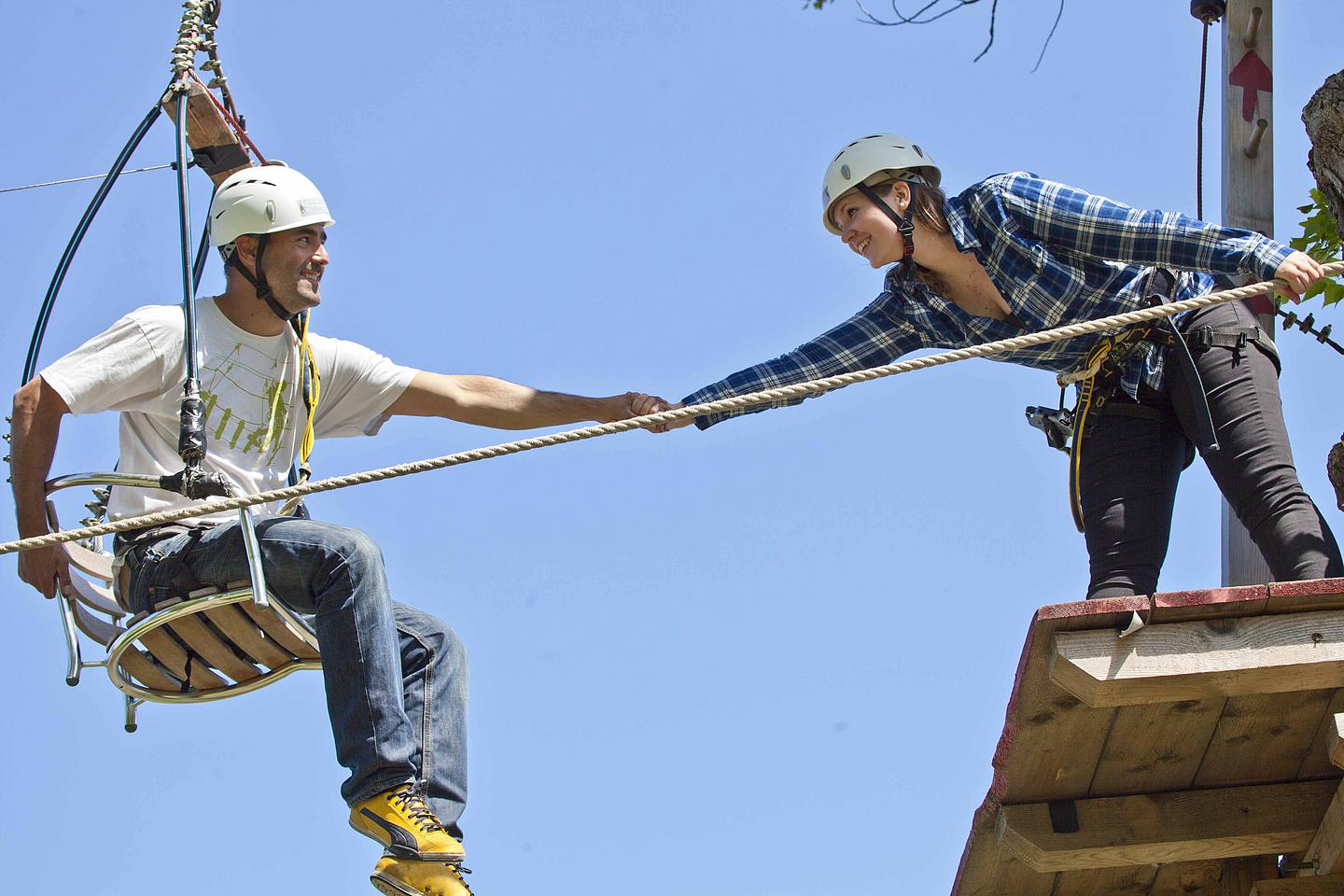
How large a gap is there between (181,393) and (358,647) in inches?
40.2

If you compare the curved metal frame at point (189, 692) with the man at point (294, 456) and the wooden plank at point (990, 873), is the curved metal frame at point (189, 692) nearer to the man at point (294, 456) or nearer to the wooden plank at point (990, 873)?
the man at point (294, 456)

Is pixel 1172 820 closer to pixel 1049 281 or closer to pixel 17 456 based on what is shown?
pixel 1049 281

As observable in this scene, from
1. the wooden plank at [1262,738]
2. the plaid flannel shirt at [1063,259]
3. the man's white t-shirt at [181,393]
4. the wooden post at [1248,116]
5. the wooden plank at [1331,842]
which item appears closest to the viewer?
the wooden plank at [1262,738]

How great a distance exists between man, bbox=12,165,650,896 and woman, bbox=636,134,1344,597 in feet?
4.08

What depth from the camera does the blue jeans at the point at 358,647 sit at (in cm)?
470

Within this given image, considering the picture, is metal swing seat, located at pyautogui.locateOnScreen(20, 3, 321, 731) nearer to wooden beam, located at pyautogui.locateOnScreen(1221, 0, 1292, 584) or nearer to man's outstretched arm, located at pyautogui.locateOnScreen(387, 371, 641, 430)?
man's outstretched arm, located at pyautogui.locateOnScreen(387, 371, 641, 430)

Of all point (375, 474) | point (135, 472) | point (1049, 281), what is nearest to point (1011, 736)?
point (1049, 281)

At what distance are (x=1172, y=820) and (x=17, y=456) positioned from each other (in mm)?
3269

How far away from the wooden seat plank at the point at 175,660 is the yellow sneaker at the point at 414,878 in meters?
1.01

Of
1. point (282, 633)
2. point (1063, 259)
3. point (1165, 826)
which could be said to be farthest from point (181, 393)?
point (1165, 826)

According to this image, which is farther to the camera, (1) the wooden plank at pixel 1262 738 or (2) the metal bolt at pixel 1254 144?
(2) the metal bolt at pixel 1254 144

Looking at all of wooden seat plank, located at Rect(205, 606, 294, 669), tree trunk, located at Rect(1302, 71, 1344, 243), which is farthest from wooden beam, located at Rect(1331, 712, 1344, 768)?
wooden seat plank, located at Rect(205, 606, 294, 669)

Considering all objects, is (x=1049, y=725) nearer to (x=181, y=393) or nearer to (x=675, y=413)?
(x=675, y=413)

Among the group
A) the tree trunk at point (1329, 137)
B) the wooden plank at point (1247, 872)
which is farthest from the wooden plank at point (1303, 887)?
the tree trunk at point (1329, 137)
